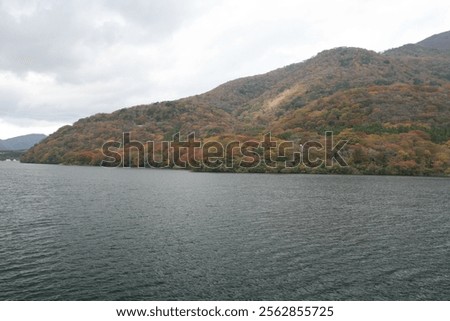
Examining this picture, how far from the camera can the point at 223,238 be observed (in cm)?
5209

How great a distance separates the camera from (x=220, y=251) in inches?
1801

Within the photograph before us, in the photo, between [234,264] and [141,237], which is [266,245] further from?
[141,237]

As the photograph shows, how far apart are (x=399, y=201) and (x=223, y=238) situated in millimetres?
61510

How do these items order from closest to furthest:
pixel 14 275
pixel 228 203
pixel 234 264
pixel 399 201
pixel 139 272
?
pixel 14 275, pixel 139 272, pixel 234 264, pixel 228 203, pixel 399 201

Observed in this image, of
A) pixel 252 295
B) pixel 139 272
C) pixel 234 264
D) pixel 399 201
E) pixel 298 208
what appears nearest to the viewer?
pixel 252 295

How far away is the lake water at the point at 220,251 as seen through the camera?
112 ft

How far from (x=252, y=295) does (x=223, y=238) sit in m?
19.1

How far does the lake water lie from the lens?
34.0 metres

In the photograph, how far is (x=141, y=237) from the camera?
5250 cm

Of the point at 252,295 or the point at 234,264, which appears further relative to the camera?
the point at 234,264
